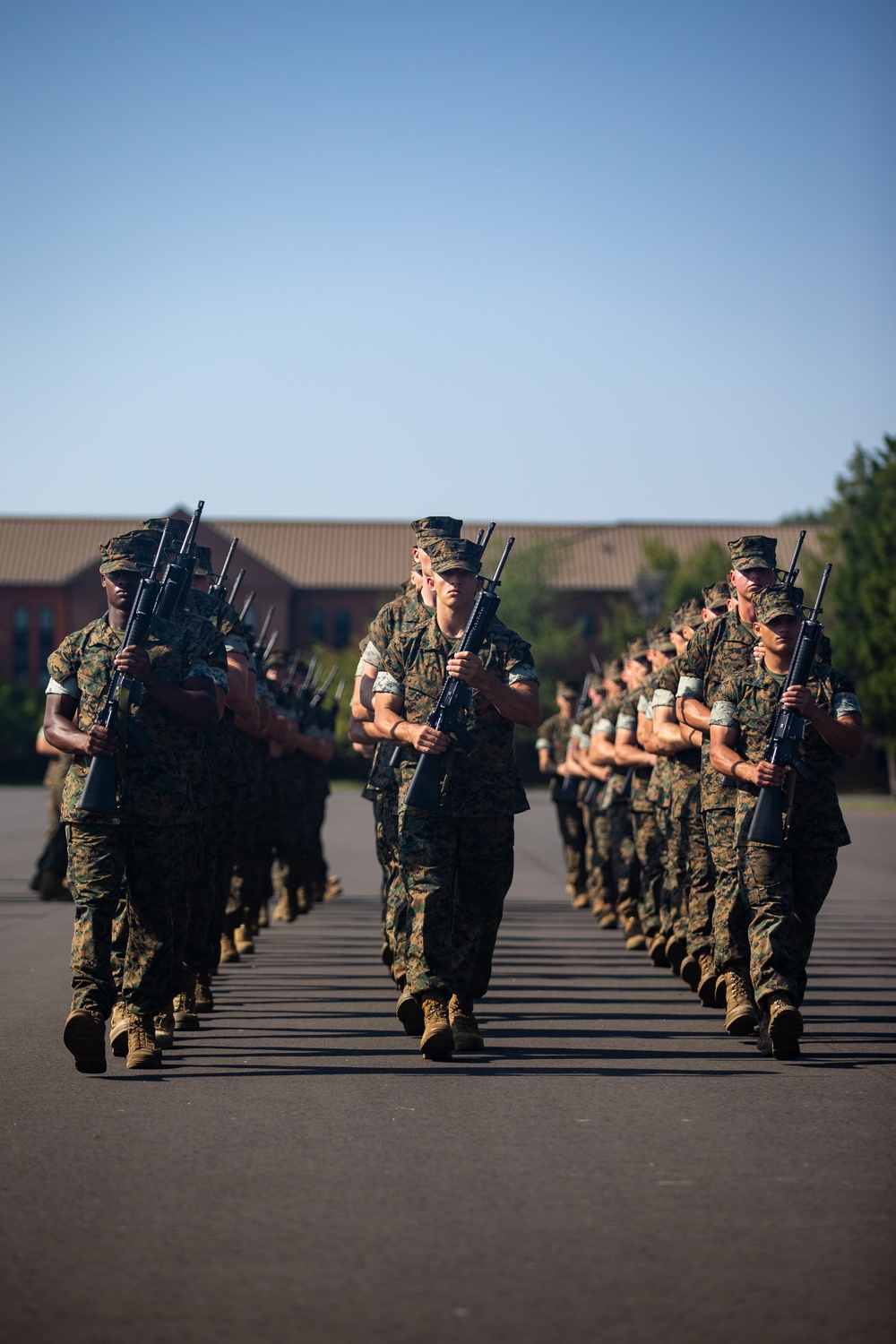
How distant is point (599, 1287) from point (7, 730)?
7313 centimetres

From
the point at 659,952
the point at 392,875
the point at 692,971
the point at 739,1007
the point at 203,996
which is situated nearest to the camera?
the point at 739,1007

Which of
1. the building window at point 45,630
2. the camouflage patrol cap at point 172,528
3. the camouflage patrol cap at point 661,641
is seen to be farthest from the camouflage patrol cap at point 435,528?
the building window at point 45,630

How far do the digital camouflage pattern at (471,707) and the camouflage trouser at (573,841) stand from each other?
26.6ft

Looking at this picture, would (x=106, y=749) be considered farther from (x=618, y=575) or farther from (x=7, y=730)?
(x=618, y=575)

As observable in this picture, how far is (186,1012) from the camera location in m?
8.51

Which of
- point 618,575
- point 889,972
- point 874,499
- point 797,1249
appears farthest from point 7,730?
point 797,1249

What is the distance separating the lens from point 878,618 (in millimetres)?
53594

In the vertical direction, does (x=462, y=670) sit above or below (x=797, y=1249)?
above

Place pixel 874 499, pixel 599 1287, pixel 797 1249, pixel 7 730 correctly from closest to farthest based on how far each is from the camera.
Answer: pixel 599 1287 → pixel 797 1249 → pixel 874 499 → pixel 7 730

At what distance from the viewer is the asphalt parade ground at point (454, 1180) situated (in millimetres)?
4008

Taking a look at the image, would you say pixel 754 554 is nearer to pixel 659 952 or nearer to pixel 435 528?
pixel 435 528

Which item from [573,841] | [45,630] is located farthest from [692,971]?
[45,630]

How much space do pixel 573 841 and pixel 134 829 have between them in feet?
31.9

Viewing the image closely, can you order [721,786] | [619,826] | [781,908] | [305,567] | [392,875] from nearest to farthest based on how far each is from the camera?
[781,908]
[721,786]
[392,875]
[619,826]
[305,567]
